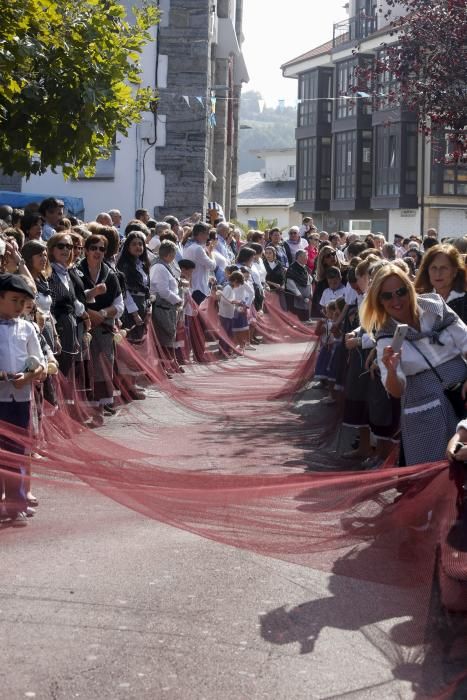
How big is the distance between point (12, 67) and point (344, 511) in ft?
24.6

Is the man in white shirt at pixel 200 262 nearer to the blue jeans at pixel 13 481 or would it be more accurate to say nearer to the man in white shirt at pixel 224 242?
the man in white shirt at pixel 224 242

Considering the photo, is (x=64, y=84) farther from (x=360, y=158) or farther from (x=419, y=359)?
(x=360, y=158)

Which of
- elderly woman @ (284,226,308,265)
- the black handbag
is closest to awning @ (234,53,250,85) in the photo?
elderly woman @ (284,226,308,265)

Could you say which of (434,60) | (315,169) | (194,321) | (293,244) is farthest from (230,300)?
(315,169)

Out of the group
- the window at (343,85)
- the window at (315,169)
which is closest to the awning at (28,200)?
the window at (343,85)

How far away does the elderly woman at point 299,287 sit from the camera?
2531 centimetres

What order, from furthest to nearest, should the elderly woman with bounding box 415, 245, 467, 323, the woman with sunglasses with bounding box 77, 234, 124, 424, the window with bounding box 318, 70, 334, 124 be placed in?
the window with bounding box 318, 70, 334, 124 → the woman with sunglasses with bounding box 77, 234, 124, 424 → the elderly woman with bounding box 415, 245, 467, 323

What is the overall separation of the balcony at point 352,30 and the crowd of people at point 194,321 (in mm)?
49766

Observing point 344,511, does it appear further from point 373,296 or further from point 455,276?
point 455,276

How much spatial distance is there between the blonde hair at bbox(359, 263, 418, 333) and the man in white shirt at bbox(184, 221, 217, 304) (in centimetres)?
1248

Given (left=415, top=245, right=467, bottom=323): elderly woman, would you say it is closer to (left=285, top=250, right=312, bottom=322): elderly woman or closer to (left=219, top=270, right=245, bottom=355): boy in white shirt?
(left=219, top=270, right=245, bottom=355): boy in white shirt

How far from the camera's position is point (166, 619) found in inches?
239

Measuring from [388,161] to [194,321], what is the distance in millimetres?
51640

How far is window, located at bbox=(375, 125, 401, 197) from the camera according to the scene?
6750 centimetres
